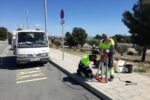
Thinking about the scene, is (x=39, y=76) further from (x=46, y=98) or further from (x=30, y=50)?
(x=46, y=98)

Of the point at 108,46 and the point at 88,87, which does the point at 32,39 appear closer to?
the point at 108,46

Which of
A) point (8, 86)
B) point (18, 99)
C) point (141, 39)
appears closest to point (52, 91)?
point (18, 99)

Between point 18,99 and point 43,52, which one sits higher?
point 43,52

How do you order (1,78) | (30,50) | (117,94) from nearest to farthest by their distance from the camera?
(117,94) < (1,78) < (30,50)

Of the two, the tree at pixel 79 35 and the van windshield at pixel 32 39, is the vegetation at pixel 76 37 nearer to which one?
the tree at pixel 79 35

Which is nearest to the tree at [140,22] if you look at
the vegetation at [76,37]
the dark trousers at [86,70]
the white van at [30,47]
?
the white van at [30,47]

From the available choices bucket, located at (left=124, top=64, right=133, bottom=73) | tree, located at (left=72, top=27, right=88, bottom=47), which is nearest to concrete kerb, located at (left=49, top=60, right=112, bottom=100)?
bucket, located at (left=124, top=64, right=133, bottom=73)

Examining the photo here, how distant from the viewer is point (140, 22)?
25844 mm

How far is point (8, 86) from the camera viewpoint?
324 inches

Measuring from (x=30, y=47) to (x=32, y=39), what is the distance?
2.59 feet

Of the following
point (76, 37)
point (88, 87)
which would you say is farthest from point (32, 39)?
point (76, 37)

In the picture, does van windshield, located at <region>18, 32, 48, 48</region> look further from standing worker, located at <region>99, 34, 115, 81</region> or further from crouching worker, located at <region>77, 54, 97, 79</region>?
standing worker, located at <region>99, 34, 115, 81</region>

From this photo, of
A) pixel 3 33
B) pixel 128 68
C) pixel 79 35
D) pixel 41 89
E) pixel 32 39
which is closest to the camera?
pixel 41 89

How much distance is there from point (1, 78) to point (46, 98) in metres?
4.00
